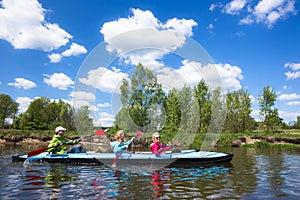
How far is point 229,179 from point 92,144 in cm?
1078

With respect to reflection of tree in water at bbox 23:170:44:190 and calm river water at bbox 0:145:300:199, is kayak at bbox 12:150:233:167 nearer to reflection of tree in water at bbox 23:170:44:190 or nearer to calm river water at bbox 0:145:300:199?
calm river water at bbox 0:145:300:199

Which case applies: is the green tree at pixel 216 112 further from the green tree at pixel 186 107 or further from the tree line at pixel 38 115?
the tree line at pixel 38 115

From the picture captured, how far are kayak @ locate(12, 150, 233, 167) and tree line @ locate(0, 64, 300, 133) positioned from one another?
10.6 feet

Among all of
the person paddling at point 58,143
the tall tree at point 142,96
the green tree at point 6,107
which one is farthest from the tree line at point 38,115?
the person paddling at point 58,143

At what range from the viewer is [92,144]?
53.8 ft

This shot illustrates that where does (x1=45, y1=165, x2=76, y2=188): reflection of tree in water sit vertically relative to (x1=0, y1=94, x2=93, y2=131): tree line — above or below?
below

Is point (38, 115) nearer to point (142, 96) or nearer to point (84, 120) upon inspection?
point (142, 96)

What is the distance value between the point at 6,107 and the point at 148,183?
5462cm

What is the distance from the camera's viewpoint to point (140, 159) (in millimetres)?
9820

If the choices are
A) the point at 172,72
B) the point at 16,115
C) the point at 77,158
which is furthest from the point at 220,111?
the point at 16,115

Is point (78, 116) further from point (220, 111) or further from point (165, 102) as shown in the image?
point (220, 111)

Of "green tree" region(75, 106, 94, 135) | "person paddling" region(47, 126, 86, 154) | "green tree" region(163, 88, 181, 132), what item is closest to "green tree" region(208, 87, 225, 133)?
"green tree" region(163, 88, 181, 132)

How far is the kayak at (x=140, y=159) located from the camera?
985 cm

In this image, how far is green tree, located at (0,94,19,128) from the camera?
51.6 meters
